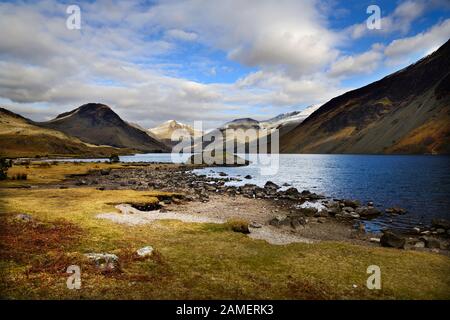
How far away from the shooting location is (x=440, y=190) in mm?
67062

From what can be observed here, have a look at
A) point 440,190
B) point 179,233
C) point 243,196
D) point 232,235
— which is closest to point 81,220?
point 179,233

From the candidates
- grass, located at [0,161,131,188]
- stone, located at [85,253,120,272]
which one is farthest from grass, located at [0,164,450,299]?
grass, located at [0,161,131,188]

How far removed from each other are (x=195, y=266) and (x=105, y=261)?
5.78 metres

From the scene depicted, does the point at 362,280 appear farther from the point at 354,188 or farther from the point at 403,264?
the point at 354,188

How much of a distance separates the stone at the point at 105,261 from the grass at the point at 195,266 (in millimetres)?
416

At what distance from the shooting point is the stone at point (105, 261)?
773 inches

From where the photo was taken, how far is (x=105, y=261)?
20234 mm

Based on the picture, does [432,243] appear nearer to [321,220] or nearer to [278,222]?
[321,220]

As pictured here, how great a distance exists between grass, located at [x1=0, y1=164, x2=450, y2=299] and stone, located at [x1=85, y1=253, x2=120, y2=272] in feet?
1.36

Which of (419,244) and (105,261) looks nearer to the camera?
(105,261)

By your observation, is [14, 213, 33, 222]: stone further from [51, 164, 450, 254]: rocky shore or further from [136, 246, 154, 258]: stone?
[51, 164, 450, 254]: rocky shore

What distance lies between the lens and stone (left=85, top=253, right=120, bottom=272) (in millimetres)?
19625

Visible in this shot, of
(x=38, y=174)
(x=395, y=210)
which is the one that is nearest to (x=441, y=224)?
(x=395, y=210)

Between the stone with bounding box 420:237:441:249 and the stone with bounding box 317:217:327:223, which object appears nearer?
the stone with bounding box 420:237:441:249
